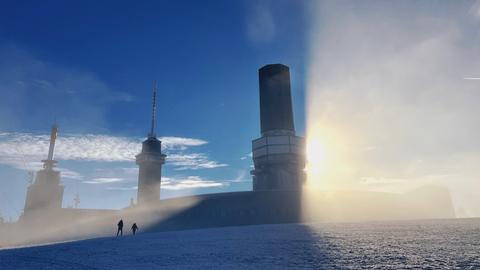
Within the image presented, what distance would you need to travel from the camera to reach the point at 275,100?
9331 centimetres

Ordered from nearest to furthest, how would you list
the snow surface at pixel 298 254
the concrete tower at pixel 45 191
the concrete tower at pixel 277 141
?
the snow surface at pixel 298 254 < the concrete tower at pixel 277 141 < the concrete tower at pixel 45 191

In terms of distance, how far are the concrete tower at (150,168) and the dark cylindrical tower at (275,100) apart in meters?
68.7

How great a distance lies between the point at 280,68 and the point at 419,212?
59.2m

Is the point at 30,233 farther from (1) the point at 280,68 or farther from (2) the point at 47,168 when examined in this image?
(1) the point at 280,68

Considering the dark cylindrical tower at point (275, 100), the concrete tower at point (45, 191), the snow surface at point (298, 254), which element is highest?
the dark cylindrical tower at point (275, 100)

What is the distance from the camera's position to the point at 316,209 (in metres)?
68.3

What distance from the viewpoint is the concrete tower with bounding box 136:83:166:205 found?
466 ft

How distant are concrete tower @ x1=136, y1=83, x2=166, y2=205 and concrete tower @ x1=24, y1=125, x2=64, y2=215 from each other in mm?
31059

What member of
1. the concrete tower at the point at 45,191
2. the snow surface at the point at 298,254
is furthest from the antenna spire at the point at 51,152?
the snow surface at the point at 298,254

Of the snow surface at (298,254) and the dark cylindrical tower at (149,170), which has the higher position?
the dark cylindrical tower at (149,170)

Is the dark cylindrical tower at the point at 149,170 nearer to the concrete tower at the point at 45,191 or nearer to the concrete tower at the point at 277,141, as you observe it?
the concrete tower at the point at 45,191

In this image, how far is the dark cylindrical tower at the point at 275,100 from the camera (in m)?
93.0

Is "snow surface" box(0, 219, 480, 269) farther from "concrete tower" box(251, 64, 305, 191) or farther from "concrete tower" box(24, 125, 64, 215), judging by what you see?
"concrete tower" box(24, 125, 64, 215)

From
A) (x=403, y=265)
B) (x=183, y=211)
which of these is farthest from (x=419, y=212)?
(x=403, y=265)
